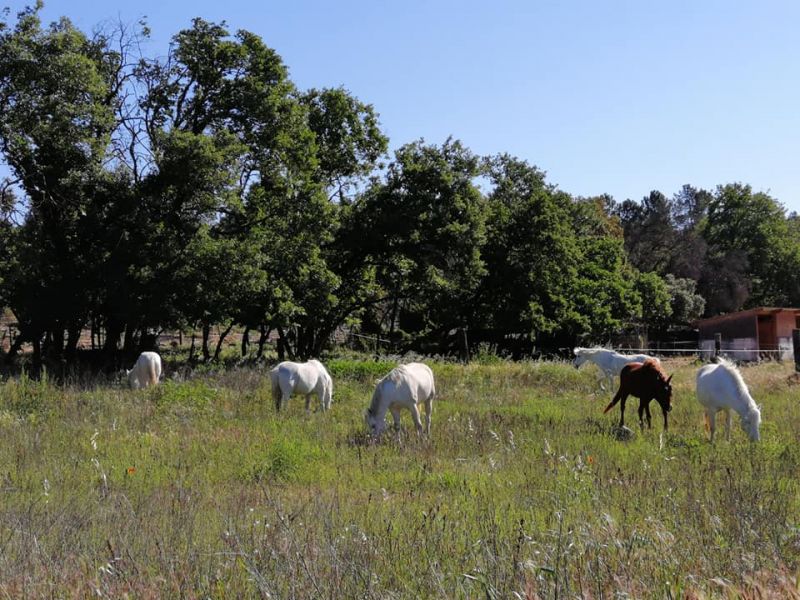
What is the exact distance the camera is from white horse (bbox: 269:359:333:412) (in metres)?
16.0

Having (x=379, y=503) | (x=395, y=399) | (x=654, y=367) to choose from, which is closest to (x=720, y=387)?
(x=654, y=367)

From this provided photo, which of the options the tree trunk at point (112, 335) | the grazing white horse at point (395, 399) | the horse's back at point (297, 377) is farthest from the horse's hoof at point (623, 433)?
the tree trunk at point (112, 335)

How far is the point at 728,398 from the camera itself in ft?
40.1

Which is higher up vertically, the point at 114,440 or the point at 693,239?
the point at 693,239

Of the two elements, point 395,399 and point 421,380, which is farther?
point 421,380

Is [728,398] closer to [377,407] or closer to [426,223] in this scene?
[377,407]

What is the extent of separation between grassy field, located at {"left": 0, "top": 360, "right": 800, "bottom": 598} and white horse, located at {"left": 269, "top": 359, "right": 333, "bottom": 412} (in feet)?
2.58

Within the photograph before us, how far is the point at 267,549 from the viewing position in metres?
4.70

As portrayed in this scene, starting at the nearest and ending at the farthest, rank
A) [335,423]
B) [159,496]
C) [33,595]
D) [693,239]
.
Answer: [33,595] → [159,496] → [335,423] → [693,239]

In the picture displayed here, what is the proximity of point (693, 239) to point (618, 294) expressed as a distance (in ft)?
109

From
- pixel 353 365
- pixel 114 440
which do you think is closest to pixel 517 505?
pixel 114 440

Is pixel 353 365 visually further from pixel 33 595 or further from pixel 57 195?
pixel 33 595

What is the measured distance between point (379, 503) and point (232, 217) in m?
21.4

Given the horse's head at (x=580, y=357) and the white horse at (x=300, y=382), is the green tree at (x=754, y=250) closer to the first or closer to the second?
the horse's head at (x=580, y=357)
